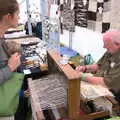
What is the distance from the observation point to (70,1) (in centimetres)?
303

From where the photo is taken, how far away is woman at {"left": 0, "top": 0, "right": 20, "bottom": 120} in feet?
4.32

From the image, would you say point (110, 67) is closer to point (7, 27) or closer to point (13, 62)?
point (13, 62)

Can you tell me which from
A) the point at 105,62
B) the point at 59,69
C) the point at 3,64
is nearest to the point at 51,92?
the point at 59,69

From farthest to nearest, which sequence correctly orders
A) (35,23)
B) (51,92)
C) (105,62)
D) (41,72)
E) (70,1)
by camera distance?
1. (35,23)
2. (70,1)
3. (41,72)
4. (105,62)
5. (51,92)

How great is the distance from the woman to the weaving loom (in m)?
0.21

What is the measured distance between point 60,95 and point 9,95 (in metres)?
0.31

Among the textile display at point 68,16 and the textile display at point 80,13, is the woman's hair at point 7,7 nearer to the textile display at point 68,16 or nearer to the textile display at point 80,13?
the textile display at point 80,13

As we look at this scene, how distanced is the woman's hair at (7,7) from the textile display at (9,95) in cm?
40

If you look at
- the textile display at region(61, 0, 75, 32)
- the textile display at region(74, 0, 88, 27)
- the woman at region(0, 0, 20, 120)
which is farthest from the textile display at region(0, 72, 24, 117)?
the textile display at region(61, 0, 75, 32)

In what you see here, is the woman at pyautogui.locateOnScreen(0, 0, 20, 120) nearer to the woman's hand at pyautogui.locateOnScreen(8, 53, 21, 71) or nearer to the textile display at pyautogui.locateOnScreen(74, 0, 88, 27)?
the woman's hand at pyautogui.locateOnScreen(8, 53, 21, 71)

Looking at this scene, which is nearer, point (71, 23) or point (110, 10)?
point (110, 10)

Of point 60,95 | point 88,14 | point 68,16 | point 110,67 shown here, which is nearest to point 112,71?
point 110,67

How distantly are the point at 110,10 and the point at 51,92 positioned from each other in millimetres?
1201

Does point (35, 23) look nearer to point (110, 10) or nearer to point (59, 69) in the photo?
point (110, 10)
